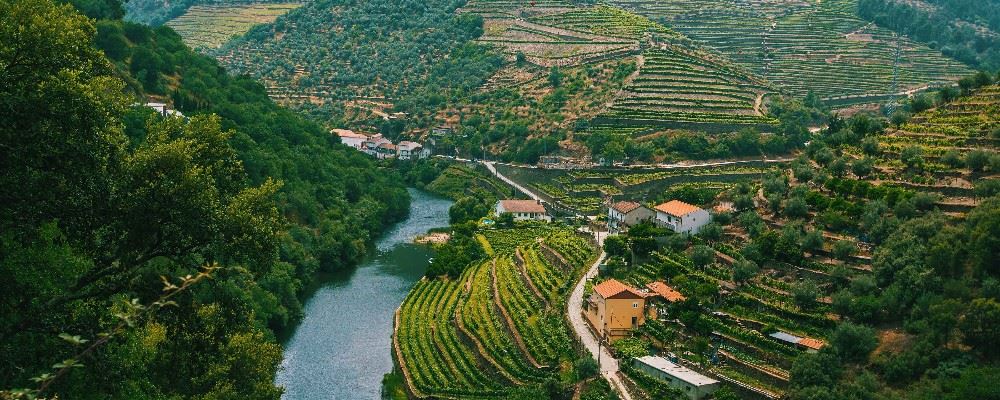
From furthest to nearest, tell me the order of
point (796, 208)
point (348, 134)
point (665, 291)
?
point (348, 134) → point (796, 208) → point (665, 291)

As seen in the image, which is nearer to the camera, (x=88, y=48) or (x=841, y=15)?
(x=88, y=48)

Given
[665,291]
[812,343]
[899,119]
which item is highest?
[899,119]

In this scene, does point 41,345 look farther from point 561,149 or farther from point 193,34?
point 193,34

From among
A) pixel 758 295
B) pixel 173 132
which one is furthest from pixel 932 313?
pixel 173 132

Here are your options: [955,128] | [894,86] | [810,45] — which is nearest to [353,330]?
[955,128]

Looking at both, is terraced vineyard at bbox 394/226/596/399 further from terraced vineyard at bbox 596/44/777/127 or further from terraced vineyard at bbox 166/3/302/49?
terraced vineyard at bbox 166/3/302/49

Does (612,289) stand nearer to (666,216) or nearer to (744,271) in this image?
(744,271)

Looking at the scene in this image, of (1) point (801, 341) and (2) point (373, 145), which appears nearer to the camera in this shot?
(1) point (801, 341)

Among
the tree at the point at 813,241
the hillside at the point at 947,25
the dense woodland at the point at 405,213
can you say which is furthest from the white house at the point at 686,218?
the hillside at the point at 947,25
